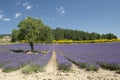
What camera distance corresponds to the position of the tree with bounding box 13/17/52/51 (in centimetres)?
4044

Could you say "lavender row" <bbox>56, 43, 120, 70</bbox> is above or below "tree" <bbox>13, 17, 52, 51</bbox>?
below

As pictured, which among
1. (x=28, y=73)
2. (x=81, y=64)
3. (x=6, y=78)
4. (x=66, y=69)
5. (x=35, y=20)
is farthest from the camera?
(x=35, y=20)

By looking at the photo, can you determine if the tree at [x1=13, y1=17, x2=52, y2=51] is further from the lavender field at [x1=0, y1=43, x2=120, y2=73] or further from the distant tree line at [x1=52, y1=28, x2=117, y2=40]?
the distant tree line at [x1=52, y1=28, x2=117, y2=40]

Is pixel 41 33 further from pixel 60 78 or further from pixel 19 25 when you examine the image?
pixel 60 78

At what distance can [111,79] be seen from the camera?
10875 mm

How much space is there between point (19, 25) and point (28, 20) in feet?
5.95

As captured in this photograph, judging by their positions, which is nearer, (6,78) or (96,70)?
(6,78)

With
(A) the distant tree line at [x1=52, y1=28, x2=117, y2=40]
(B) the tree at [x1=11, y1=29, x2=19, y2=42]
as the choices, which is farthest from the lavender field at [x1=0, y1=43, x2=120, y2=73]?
(A) the distant tree line at [x1=52, y1=28, x2=117, y2=40]

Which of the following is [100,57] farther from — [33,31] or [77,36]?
[77,36]

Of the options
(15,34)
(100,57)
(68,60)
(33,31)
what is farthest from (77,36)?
(100,57)

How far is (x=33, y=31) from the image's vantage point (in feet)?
133

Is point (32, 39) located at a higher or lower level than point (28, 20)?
lower

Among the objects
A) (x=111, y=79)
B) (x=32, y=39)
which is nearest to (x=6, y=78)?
(x=111, y=79)

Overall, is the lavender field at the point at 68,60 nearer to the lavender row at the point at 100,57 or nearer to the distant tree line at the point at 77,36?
the lavender row at the point at 100,57
